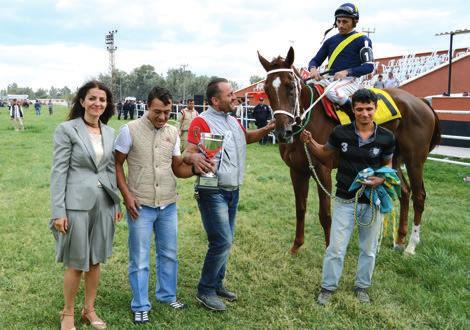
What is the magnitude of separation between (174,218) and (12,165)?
30.9 ft

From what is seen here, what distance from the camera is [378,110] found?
16.4ft

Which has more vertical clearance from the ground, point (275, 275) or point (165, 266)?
point (165, 266)

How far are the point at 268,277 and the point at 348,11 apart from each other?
3159mm

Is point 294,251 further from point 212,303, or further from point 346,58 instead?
point 346,58

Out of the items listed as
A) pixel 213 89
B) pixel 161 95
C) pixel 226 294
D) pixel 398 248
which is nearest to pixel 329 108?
pixel 213 89

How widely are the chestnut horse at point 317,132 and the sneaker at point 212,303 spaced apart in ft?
5.31

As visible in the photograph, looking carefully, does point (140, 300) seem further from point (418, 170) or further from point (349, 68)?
point (418, 170)

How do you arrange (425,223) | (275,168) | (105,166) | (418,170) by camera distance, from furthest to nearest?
1. (275,168)
2. (425,223)
3. (418,170)
4. (105,166)

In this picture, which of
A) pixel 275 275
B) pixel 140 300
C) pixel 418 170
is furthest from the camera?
pixel 418 170

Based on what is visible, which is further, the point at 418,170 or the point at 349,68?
the point at 418,170

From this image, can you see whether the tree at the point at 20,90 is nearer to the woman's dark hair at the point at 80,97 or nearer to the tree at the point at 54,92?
the tree at the point at 54,92

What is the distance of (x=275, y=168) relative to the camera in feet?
35.2

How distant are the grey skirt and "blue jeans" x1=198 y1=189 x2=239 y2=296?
758 millimetres

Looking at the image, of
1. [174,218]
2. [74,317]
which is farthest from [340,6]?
[74,317]
